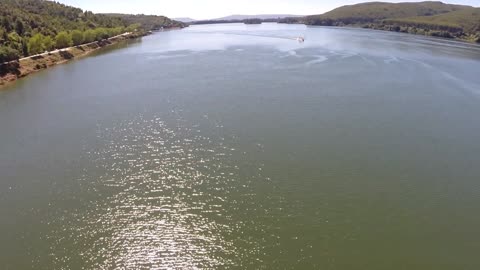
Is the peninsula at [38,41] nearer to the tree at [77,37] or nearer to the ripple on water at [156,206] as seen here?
the tree at [77,37]

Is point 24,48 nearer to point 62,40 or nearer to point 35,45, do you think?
point 35,45

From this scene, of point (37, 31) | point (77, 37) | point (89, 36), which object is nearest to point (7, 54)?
point (37, 31)

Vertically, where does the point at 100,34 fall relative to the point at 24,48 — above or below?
above

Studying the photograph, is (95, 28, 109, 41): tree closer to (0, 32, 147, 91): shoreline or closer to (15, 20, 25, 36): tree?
(0, 32, 147, 91): shoreline

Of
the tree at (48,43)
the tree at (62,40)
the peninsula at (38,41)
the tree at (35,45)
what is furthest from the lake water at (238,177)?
the tree at (62,40)

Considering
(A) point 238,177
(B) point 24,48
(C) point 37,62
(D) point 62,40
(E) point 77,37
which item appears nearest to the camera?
(A) point 238,177

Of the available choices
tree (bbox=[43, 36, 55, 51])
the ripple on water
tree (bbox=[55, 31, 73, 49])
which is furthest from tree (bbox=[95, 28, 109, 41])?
the ripple on water
